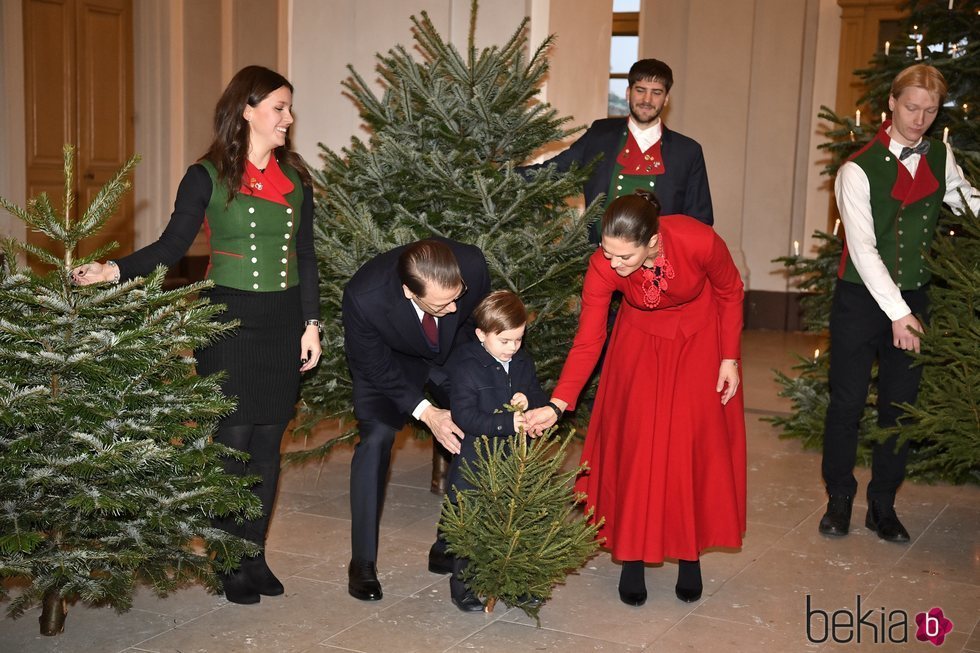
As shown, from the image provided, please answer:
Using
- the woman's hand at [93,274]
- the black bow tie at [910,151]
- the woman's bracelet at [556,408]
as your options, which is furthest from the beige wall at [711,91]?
the woman's hand at [93,274]

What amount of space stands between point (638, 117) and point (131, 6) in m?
7.84

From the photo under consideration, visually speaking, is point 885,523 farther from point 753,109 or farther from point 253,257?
point 753,109

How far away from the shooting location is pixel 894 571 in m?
4.60

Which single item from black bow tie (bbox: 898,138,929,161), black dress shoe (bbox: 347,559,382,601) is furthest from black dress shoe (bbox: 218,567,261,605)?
black bow tie (bbox: 898,138,929,161)

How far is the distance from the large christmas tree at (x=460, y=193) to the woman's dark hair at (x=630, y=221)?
112 centimetres

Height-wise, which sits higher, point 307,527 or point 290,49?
point 290,49

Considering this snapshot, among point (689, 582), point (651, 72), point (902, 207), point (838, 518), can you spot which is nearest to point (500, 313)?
point (689, 582)

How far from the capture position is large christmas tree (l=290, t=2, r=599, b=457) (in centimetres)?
482

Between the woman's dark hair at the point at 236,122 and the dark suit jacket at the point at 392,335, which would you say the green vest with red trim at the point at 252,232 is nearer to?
the woman's dark hair at the point at 236,122

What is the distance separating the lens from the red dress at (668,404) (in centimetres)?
403

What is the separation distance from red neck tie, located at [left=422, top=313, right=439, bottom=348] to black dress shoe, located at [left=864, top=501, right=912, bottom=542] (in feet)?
7.77

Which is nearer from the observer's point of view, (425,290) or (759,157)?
(425,290)

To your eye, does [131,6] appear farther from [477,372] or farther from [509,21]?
[477,372]

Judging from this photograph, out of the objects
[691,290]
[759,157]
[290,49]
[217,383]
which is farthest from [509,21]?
[759,157]
